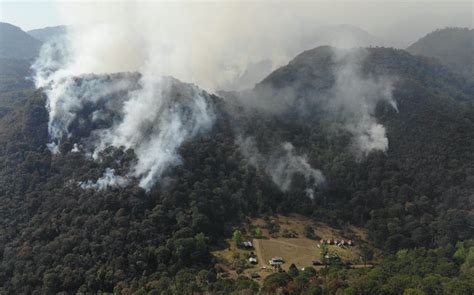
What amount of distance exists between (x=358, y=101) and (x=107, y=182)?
76.9 metres

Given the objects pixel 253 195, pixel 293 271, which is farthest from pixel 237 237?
pixel 253 195

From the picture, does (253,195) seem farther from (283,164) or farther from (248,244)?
(248,244)

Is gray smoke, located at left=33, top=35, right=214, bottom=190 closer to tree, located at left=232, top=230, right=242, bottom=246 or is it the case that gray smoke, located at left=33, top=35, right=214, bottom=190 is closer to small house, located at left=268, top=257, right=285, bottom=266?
tree, located at left=232, top=230, right=242, bottom=246

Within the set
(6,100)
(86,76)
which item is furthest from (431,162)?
(6,100)

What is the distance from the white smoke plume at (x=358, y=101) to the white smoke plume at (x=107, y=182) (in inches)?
2198

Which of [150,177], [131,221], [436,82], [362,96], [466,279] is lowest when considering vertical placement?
[466,279]

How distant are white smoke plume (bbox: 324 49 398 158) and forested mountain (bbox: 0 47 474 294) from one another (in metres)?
0.50

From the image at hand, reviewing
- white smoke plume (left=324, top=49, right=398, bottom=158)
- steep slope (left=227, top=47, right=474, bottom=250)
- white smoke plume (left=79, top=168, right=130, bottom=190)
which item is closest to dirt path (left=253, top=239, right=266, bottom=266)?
steep slope (left=227, top=47, right=474, bottom=250)

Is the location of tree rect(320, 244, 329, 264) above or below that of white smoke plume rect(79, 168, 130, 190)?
below

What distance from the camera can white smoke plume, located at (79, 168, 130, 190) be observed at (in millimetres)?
90875

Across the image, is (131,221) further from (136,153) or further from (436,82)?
(436,82)

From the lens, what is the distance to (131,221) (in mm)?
84688

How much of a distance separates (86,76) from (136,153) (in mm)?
32773

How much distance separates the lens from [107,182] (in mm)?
92000
